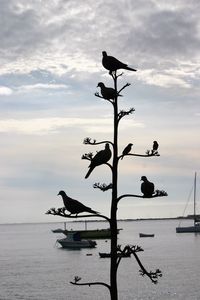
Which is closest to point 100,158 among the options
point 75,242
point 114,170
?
point 114,170

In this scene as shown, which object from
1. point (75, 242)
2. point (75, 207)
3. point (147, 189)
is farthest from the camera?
point (75, 242)

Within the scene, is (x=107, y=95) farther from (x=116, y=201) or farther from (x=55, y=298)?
(x=55, y=298)

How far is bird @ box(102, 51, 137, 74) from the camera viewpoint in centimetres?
686

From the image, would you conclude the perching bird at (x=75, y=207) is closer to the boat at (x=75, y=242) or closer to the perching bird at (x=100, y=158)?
the perching bird at (x=100, y=158)

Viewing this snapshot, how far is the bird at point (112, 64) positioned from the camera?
6863 millimetres

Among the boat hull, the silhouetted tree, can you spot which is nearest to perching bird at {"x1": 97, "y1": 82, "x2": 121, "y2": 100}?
the silhouetted tree

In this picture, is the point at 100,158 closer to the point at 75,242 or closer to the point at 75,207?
the point at 75,207

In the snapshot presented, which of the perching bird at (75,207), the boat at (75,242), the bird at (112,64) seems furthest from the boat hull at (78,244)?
the perching bird at (75,207)

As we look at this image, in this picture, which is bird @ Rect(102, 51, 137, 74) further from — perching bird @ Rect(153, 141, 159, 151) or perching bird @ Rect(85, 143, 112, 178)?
perching bird @ Rect(85, 143, 112, 178)

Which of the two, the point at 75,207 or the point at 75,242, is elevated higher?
the point at 75,207

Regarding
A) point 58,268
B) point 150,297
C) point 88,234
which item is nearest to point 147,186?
point 150,297

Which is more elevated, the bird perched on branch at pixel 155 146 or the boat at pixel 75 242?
the bird perched on branch at pixel 155 146

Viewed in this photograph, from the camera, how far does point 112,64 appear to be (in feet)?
22.7

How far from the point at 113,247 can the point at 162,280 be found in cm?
6830
